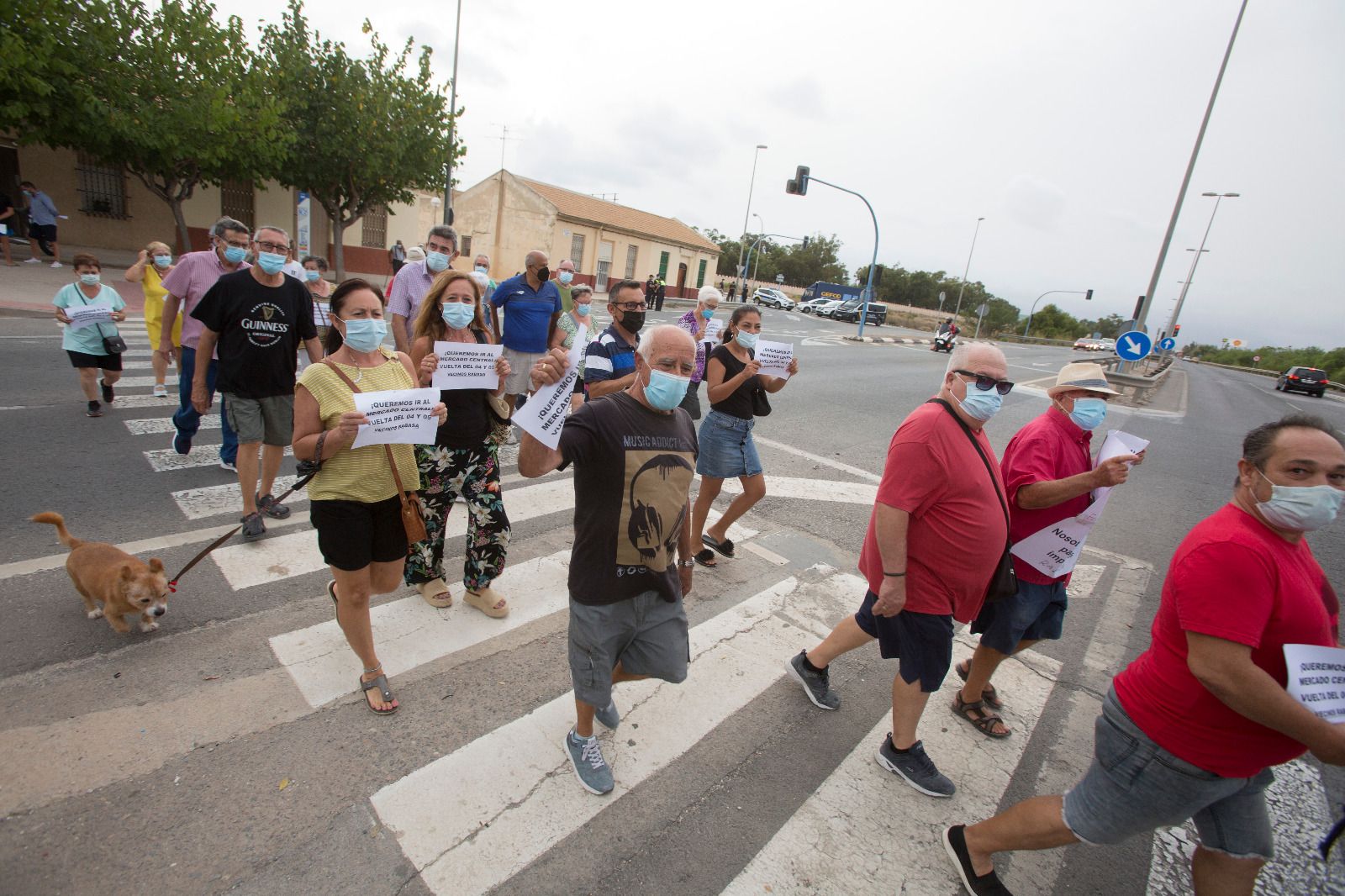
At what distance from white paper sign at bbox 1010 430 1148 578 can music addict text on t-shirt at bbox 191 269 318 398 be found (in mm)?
4379

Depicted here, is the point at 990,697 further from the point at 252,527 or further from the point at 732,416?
the point at 252,527

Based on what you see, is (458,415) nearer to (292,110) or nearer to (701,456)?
(701,456)

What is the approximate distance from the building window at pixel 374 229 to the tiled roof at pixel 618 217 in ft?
32.0

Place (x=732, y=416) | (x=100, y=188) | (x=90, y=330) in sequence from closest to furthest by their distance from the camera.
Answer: (x=732, y=416) → (x=90, y=330) → (x=100, y=188)

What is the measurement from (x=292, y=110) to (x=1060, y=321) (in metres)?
101

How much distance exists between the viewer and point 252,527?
4141mm

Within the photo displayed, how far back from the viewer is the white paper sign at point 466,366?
3156mm

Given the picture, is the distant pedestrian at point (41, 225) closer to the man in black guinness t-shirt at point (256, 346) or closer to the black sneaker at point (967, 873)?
the man in black guinness t-shirt at point (256, 346)

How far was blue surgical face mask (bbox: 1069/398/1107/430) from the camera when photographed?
9.43ft

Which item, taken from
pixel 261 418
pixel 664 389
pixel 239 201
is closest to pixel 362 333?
pixel 664 389

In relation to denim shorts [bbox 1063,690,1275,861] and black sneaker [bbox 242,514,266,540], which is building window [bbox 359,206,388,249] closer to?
black sneaker [bbox 242,514,266,540]

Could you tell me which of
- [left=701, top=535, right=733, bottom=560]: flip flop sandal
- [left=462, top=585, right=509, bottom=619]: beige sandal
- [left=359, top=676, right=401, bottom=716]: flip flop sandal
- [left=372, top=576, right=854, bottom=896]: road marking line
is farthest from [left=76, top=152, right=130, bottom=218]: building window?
[left=372, top=576, right=854, bottom=896]: road marking line

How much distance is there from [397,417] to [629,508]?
1169 mm

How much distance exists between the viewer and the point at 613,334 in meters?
4.17
